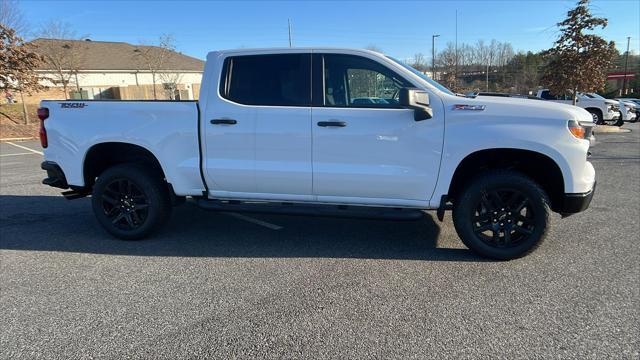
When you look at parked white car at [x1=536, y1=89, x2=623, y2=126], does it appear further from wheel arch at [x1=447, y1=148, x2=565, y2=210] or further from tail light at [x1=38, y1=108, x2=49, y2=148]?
tail light at [x1=38, y1=108, x2=49, y2=148]

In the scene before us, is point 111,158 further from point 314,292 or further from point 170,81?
point 170,81

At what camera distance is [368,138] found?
4023 millimetres

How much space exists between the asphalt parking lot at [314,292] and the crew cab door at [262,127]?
0.75 meters

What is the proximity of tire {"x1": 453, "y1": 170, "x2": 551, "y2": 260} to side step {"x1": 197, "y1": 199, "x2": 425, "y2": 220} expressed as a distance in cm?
47

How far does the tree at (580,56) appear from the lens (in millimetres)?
17375

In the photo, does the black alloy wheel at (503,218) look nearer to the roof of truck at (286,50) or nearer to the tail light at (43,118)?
the roof of truck at (286,50)

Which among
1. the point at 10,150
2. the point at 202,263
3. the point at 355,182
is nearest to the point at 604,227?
the point at 355,182

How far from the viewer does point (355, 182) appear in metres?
4.16

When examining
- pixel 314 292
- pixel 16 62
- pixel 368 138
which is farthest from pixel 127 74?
pixel 314 292

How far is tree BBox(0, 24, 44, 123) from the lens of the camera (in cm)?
1881

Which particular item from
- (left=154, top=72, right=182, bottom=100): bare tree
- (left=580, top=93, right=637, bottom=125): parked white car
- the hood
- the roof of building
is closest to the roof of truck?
the hood

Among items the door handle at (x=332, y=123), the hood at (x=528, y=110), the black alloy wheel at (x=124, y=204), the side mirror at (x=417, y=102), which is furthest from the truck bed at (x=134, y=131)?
the hood at (x=528, y=110)

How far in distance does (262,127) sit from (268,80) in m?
0.52

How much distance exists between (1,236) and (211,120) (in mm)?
3065
